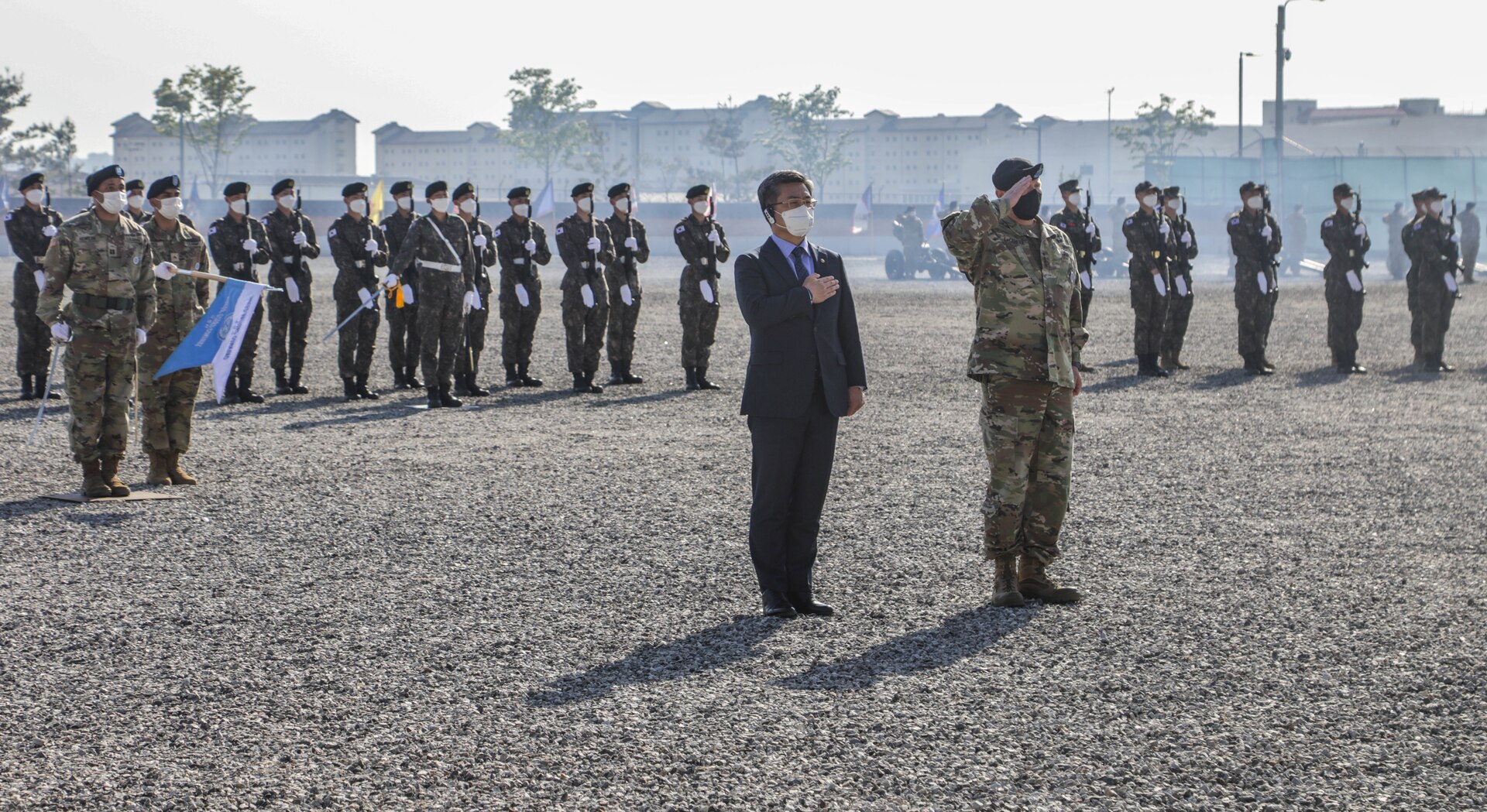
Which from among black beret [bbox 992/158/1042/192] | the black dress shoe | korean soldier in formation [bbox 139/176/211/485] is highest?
black beret [bbox 992/158/1042/192]

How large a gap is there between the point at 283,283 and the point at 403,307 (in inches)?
46.3

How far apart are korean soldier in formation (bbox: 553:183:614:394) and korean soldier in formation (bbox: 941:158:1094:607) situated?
29.5 ft

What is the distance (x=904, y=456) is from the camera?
10688 mm

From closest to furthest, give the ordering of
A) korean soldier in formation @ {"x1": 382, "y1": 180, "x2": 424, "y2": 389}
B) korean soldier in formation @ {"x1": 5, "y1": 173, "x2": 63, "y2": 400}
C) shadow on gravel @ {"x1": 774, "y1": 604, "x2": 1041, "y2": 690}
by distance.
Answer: shadow on gravel @ {"x1": 774, "y1": 604, "x2": 1041, "y2": 690} → korean soldier in formation @ {"x1": 5, "y1": 173, "x2": 63, "y2": 400} → korean soldier in formation @ {"x1": 382, "y1": 180, "x2": 424, "y2": 389}

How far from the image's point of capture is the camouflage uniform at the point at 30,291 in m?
13.3

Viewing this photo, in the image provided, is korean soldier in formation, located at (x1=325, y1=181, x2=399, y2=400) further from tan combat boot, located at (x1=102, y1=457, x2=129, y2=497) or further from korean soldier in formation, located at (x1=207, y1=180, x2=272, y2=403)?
tan combat boot, located at (x1=102, y1=457, x2=129, y2=497)

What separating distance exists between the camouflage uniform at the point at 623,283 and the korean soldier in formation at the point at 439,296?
201cm

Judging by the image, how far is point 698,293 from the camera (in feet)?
49.5

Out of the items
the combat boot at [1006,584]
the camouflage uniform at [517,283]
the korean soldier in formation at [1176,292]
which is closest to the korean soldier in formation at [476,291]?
the camouflage uniform at [517,283]

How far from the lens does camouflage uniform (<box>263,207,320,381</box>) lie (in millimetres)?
A: 14227

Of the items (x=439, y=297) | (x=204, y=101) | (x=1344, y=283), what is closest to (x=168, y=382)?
(x=439, y=297)

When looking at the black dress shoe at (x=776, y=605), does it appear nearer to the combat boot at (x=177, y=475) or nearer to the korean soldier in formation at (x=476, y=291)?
the combat boot at (x=177, y=475)

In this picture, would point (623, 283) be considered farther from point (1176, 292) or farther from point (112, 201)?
point (112, 201)

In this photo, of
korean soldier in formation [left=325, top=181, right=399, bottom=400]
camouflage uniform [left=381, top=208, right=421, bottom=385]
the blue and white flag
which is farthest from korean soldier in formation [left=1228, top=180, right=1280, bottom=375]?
the blue and white flag
